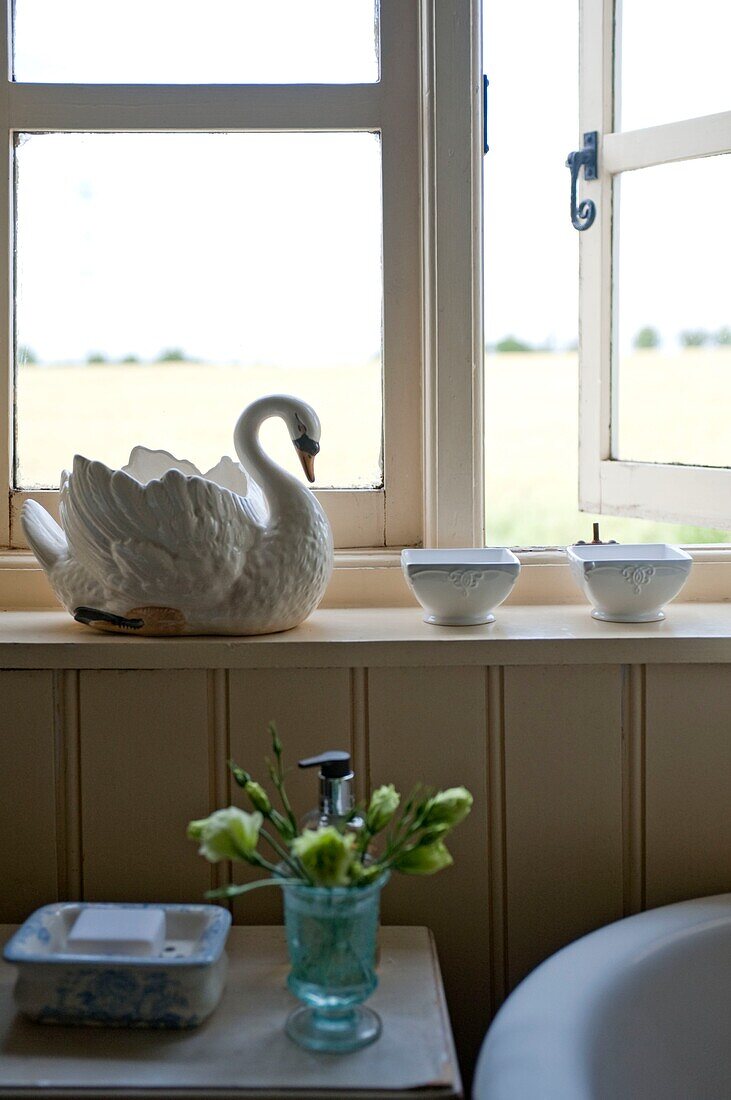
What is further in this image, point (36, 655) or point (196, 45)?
point (196, 45)

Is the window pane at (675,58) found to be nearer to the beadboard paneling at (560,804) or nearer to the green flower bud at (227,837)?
the beadboard paneling at (560,804)

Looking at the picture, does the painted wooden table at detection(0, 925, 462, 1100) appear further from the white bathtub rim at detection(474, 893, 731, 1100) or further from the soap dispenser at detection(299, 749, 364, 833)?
the soap dispenser at detection(299, 749, 364, 833)

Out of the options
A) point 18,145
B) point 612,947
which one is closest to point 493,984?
point 612,947

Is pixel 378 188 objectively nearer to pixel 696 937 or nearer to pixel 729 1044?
pixel 696 937

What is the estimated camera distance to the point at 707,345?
1.44 metres

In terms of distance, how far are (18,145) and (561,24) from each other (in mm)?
735

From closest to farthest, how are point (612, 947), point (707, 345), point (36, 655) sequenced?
point (612, 947) < point (36, 655) < point (707, 345)

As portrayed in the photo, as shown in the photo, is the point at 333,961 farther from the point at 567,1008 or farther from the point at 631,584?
the point at 631,584

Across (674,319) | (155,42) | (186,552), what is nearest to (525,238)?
(674,319)

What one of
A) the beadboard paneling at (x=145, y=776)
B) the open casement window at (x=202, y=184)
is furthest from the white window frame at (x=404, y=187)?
the beadboard paneling at (x=145, y=776)

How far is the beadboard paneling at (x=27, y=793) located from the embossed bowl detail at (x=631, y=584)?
62cm

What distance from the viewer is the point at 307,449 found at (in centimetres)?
135

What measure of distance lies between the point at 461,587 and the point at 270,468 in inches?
10.2

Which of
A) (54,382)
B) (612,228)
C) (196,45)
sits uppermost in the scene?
(196,45)
